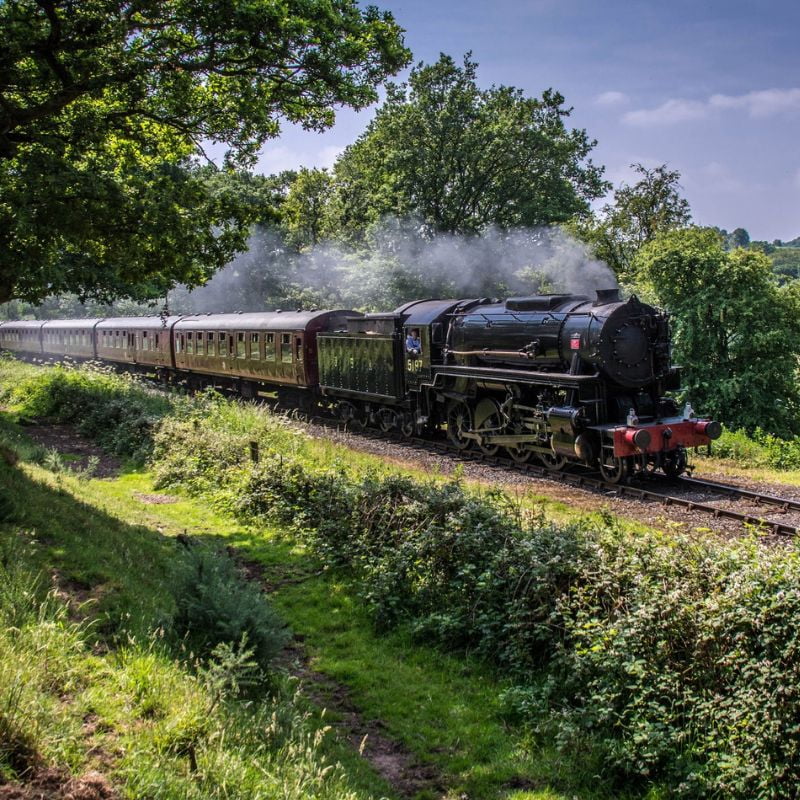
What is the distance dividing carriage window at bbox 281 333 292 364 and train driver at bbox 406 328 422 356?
19.0 feet

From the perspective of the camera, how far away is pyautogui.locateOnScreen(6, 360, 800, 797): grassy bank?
16.1ft

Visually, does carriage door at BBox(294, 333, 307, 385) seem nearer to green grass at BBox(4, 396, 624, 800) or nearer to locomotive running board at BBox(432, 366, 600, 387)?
locomotive running board at BBox(432, 366, 600, 387)

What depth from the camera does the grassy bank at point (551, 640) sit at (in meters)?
4.91

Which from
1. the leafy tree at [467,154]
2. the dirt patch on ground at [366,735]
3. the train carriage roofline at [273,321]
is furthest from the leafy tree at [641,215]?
the dirt patch on ground at [366,735]

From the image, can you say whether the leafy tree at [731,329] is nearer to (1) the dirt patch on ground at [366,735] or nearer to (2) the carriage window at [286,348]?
(2) the carriage window at [286,348]

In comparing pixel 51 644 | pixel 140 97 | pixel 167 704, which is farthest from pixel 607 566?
pixel 140 97

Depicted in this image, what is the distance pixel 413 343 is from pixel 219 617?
462 inches

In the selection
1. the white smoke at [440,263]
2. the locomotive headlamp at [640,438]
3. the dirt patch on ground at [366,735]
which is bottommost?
the dirt patch on ground at [366,735]

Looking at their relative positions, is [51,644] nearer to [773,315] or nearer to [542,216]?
[773,315]

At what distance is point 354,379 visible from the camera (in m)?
19.2

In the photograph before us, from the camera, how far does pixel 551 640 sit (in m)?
6.33

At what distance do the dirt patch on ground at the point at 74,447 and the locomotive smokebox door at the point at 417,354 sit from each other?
6.92 metres

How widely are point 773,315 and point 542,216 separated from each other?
1448 cm

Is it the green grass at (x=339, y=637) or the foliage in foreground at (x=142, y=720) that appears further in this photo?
the green grass at (x=339, y=637)
